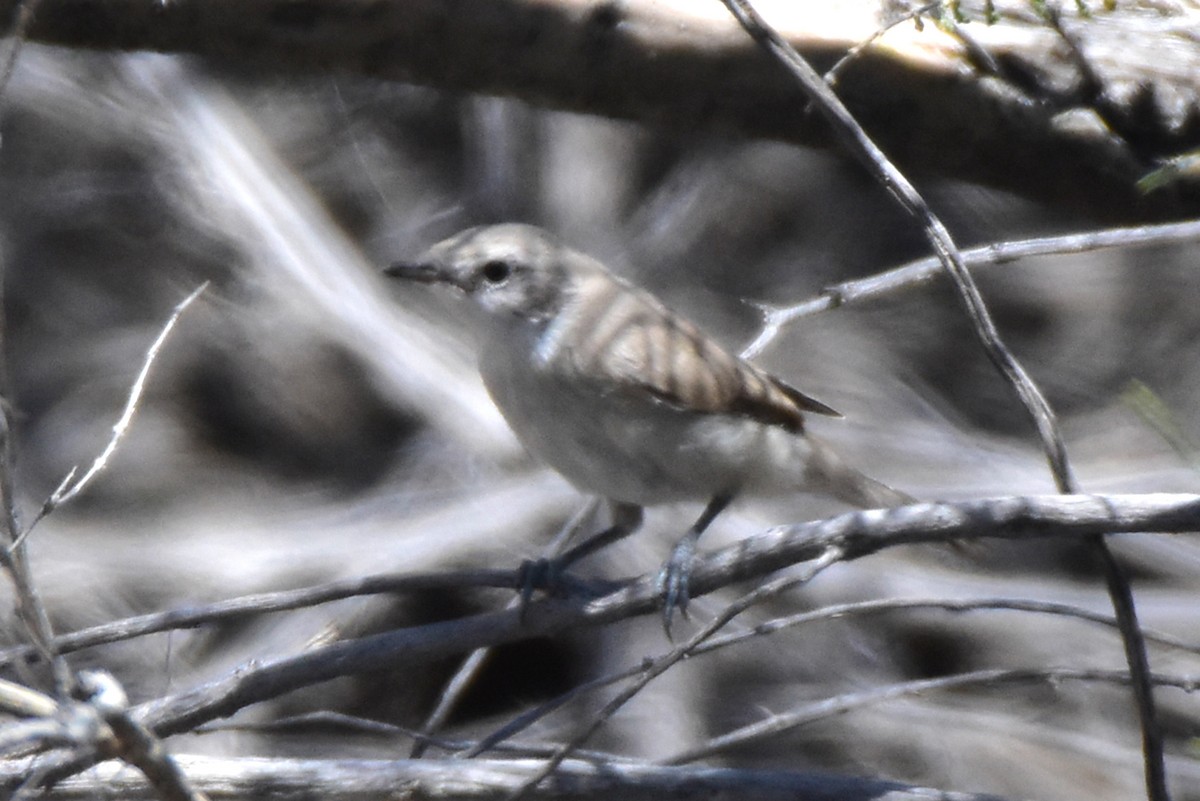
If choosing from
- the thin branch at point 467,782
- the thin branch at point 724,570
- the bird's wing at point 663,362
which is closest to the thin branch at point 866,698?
the thin branch at point 467,782

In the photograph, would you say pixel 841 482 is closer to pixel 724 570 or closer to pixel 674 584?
pixel 674 584

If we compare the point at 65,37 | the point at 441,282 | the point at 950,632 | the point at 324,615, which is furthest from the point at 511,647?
the point at 65,37

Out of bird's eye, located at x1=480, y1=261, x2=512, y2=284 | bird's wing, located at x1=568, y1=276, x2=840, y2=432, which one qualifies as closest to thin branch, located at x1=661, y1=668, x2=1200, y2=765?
bird's wing, located at x1=568, y1=276, x2=840, y2=432

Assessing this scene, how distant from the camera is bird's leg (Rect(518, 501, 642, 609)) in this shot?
9.47 feet

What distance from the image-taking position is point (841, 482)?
3604 mm

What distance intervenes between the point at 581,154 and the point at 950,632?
241 centimetres

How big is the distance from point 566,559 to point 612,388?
0.47m

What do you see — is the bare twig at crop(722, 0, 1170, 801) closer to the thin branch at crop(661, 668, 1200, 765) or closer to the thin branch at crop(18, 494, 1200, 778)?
the thin branch at crop(661, 668, 1200, 765)

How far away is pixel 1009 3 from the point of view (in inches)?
145

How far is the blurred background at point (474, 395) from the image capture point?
14.6ft

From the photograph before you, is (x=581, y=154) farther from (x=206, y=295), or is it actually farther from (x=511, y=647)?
(x=511, y=647)

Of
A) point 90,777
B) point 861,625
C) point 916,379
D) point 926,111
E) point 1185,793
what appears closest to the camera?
point 90,777

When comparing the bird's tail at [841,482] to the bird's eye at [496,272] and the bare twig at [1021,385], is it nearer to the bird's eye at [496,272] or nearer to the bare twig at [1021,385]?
the bird's eye at [496,272]

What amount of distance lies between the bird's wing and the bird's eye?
0.69ft
